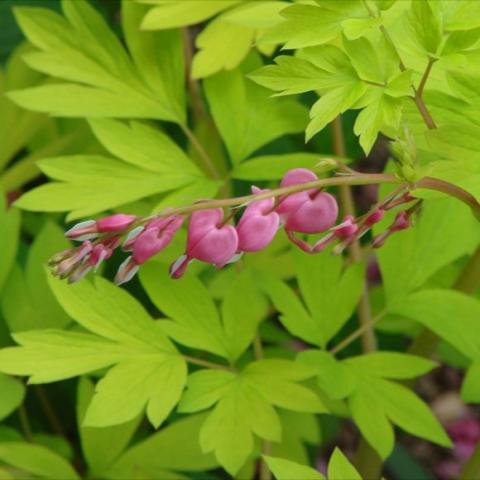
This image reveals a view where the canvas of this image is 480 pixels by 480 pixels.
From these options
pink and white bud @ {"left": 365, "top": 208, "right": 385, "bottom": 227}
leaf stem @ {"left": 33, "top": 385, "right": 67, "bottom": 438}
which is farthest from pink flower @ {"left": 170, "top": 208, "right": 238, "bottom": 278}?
leaf stem @ {"left": 33, "top": 385, "right": 67, "bottom": 438}

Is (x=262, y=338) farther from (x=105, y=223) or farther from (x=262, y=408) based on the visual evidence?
(x=105, y=223)

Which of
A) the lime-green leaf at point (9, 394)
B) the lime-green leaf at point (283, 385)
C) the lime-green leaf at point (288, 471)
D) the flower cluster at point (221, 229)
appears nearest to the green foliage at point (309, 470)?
the lime-green leaf at point (288, 471)

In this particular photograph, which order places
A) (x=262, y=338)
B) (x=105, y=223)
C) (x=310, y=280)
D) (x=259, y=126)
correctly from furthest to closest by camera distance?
(x=262, y=338)
(x=259, y=126)
(x=310, y=280)
(x=105, y=223)

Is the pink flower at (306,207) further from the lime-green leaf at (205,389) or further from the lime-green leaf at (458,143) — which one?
the lime-green leaf at (205,389)

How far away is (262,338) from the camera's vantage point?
1.39 metres

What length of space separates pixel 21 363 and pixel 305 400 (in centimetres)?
31

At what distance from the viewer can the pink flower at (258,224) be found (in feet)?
2.33

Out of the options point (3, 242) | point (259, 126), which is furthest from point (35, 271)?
point (259, 126)

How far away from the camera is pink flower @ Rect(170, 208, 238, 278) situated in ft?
2.35

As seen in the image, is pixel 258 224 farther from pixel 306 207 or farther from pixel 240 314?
pixel 240 314

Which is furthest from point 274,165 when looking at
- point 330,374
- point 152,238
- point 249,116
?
point 152,238

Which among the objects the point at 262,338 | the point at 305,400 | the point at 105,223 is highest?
the point at 105,223

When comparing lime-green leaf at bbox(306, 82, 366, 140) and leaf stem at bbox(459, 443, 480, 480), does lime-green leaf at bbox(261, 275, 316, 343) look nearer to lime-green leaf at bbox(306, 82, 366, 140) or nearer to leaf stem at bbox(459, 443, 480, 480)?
leaf stem at bbox(459, 443, 480, 480)

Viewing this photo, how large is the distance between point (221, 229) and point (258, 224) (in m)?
0.03
